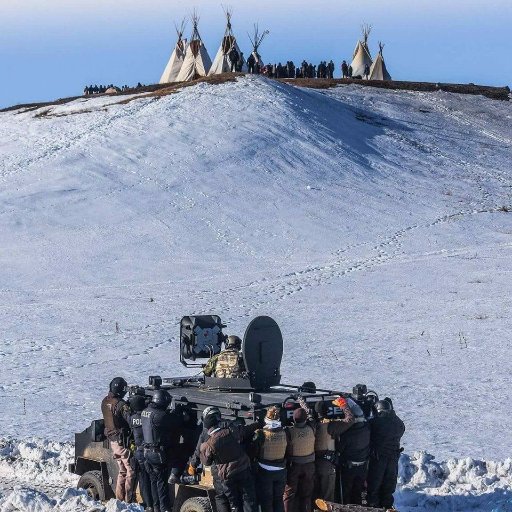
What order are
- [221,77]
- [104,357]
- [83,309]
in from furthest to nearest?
[221,77], [83,309], [104,357]

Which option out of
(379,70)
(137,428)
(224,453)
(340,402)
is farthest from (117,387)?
(379,70)

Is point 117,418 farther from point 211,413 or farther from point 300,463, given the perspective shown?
point 300,463

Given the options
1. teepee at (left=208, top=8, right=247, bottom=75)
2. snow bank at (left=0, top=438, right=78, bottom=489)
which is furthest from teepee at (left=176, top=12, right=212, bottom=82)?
snow bank at (left=0, top=438, right=78, bottom=489)

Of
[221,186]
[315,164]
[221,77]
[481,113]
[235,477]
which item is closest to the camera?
[235,477]

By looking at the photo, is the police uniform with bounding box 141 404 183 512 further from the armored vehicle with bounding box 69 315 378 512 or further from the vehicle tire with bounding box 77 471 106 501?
the vehicle tire with bounding box 77 471 106 501

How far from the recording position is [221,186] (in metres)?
40.8

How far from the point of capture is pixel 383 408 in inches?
472

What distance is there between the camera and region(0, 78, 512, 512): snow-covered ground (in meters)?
20.2

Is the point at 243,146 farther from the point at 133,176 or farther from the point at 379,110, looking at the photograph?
the point at 379,110

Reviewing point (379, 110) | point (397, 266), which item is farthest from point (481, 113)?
point (397, 266)

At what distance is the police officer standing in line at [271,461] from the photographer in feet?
36.4

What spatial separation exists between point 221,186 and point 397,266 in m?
10.3

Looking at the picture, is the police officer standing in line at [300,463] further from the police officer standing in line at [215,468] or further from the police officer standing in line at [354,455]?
the police officer standing in line at [215,468]

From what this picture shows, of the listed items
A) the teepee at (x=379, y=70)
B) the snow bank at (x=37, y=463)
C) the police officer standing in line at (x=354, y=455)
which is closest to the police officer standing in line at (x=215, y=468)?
the police officer standing in line at (x=354, y=455)
